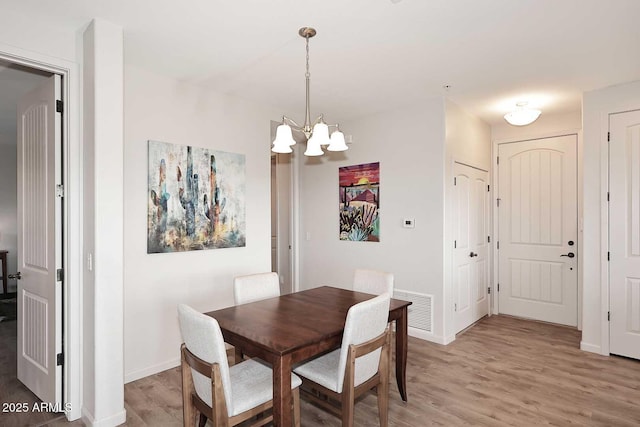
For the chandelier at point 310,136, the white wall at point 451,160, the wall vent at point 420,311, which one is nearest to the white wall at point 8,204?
the chandelier at point 310,136

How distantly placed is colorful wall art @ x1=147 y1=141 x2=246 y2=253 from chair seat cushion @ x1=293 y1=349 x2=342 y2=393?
164 centimetres

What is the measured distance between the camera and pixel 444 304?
377 centimetres

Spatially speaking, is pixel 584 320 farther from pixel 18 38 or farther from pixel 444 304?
pixel 18 38

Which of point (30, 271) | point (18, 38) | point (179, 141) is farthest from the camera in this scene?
point (179, 141)

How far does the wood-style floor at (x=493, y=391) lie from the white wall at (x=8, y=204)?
11.4 ft

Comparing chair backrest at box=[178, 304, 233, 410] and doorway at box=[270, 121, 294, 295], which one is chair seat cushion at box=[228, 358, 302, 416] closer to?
chair backrest at box=[178, 304, 233, 410]

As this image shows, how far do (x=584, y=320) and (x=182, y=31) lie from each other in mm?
4401

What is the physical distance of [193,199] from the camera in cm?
326

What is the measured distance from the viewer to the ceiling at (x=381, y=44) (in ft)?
7.01

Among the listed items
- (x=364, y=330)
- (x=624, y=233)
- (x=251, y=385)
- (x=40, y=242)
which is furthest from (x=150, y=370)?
(x=624, y=233)

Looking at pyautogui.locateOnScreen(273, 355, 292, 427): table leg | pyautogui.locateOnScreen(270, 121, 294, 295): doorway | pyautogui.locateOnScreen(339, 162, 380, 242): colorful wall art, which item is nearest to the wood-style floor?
pyautogui.locateOnScreen(273, 355, 292, 427): table leg

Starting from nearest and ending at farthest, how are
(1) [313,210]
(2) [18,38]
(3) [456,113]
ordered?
1. (2) [18,38]
2. (3) [456,113]
3. (1) [313,210]

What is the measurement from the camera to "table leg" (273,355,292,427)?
1692mm

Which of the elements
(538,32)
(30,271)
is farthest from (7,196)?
(538,32)
